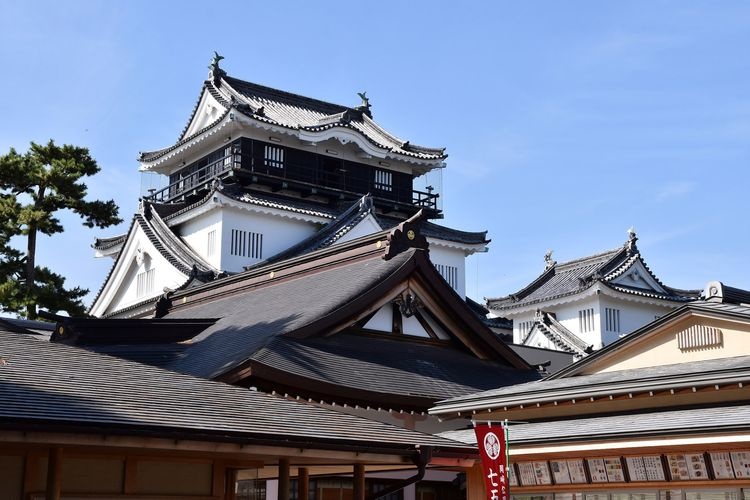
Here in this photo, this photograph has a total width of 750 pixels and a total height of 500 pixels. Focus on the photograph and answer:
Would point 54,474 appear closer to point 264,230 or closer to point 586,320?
point 264,230

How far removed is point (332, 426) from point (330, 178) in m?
33.1

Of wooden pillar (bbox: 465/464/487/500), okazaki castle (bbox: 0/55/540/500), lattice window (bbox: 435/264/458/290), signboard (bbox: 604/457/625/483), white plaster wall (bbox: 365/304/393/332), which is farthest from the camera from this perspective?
lattice window (bbox: 435/264/458/290)

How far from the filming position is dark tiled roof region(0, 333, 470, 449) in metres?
9.98

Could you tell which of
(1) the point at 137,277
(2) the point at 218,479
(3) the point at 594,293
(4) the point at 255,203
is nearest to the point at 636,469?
(2) the point at 218,479

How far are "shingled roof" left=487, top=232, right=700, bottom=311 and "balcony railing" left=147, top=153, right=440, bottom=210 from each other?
957 cm

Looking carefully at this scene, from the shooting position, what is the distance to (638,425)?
14.8m

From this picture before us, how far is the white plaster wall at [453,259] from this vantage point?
148 ft

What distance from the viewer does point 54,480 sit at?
10.3 meters

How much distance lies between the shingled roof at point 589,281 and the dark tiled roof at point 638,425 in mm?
34361

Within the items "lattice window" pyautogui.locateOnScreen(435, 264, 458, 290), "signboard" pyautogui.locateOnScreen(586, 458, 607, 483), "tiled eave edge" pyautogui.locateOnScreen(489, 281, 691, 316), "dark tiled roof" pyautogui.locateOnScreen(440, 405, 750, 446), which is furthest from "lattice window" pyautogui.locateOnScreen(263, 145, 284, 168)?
"signboard" pyautogui.locateOnScreen(586, 458, 607, 483)

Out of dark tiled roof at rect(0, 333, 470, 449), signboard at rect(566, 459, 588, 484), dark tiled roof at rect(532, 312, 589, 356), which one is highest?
dark tiled roof at rect(532, 312, 589, 356)

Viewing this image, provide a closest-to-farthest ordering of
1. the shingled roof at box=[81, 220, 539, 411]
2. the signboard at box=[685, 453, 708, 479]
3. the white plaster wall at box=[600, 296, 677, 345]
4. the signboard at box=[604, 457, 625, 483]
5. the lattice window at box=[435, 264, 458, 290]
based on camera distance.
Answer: the signboard at box=[685, 453, 708, 479] → the signboard at box=[604, 457, 625, 483] → the shingled roof at box=[81, 220, 539, 411] → the lattice window at box=[435, 264, 458, 290] → the white plaster wall at box=[600, 296, 677, 345]

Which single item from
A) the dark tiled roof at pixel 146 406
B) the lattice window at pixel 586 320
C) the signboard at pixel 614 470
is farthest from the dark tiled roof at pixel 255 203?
the dark tiled roof at pixel 146 406

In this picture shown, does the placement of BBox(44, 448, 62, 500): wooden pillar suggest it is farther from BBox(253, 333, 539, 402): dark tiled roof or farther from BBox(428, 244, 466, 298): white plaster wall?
BBox(428, 244, 466, 298): white plaster wall
